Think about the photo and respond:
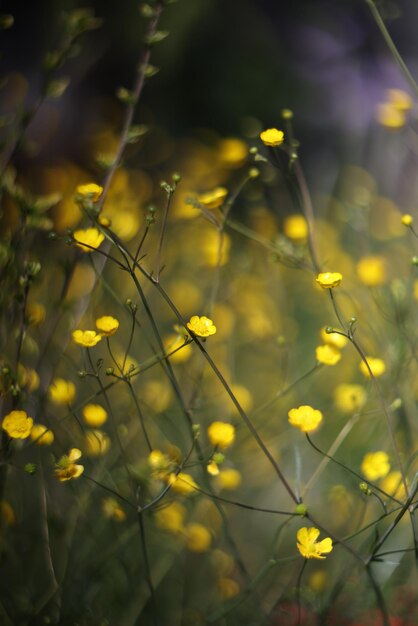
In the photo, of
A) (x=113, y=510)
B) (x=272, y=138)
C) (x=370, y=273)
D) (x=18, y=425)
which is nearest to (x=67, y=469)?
(x=18, y=425)

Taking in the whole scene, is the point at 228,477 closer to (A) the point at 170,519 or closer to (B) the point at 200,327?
(A) the point at 170,519

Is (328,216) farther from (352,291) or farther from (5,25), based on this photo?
(5,25)

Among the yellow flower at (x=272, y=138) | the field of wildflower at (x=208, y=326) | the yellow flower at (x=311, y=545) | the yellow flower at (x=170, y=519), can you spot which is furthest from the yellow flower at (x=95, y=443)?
the yellow flower at (x=272, y=138)

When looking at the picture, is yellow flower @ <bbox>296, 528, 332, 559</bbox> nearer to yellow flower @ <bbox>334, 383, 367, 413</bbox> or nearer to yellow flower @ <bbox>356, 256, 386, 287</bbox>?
yellow flower @ <bbox>334, 383, 367, 413</bbox>

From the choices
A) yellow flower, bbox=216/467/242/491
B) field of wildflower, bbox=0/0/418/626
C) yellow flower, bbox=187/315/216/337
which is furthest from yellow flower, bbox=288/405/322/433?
yellow flower, bbox=216/467/242/491

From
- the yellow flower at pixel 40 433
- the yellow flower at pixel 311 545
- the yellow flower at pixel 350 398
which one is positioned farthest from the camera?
the yellow flower at pixel 350 398

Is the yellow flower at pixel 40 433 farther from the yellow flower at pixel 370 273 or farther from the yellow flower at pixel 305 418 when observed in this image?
the yellow flower at pixel 370 273

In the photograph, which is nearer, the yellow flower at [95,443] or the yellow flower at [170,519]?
the yellow flower at [95,443]
